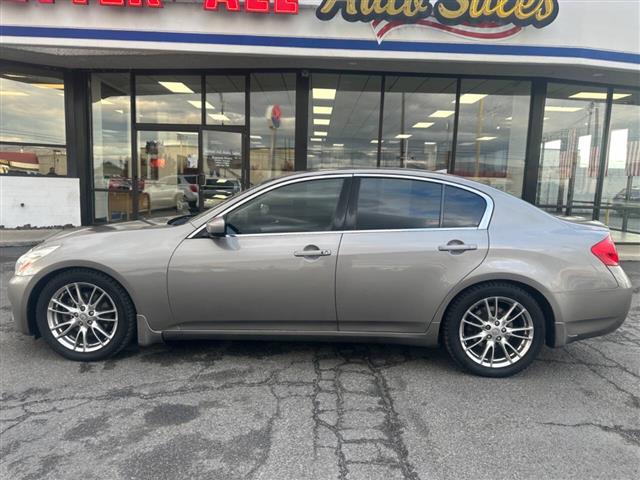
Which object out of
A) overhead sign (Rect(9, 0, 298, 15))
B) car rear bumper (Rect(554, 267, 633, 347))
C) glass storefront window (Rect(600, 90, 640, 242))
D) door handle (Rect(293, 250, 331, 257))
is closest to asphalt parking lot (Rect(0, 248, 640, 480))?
car rear bumper (Rect(554, 267, 633, 347))

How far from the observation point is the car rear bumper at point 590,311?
348 cm

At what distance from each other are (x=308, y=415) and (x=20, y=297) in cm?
246

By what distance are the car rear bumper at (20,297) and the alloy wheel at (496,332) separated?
3393mm

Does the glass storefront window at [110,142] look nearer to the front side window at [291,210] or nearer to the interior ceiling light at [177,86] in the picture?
the interior ceiling light at [177,86]

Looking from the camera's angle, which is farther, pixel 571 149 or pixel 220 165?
pixel 571 149

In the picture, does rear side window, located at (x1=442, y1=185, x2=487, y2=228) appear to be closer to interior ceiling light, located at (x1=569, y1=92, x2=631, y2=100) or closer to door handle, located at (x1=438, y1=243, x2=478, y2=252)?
door handle, located at (x1=438, y1=243, x2=478, y2=252)

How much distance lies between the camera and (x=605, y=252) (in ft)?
11.6

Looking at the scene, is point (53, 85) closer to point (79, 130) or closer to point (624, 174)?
point (79, 130)

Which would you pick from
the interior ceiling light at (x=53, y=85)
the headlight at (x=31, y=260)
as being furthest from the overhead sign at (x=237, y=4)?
the headlight at (x=31, y=260)

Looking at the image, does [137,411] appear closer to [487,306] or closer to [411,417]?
[411,417]

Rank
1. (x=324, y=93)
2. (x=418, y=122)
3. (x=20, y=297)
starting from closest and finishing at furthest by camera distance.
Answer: (x=20, y=297)
(x=324, y=93)
(x=418, y=122)

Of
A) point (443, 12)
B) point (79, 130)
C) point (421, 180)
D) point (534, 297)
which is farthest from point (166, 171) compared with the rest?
point (534, 297)

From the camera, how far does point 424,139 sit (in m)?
10.2

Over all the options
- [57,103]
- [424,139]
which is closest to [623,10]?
[424,139]
